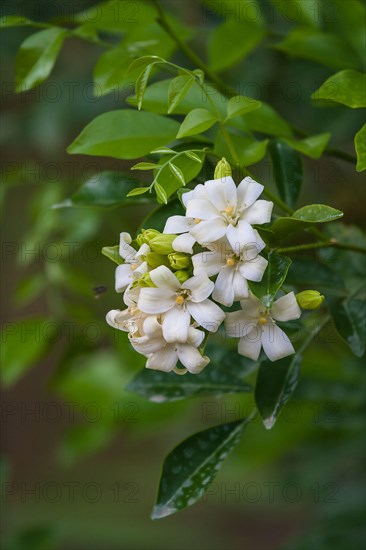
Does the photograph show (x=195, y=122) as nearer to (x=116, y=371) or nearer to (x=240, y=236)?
(x=240, y=236)

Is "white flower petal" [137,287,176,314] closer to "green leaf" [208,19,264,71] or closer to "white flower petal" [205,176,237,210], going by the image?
"white flower petal" [205,176,237,210]

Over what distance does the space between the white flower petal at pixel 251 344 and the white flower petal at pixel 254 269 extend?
2.2 inches

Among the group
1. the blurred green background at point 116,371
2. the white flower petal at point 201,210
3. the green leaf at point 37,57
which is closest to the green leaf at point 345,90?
the white flower petal at point 201,210

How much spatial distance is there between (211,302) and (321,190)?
95 centimetres

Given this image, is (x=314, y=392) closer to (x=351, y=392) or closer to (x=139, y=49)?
(x=351, y=392)

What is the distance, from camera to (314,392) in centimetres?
103

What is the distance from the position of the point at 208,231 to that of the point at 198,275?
0.03m

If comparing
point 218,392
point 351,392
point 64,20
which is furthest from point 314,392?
point 64,20

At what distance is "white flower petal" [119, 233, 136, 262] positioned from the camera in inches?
20.7

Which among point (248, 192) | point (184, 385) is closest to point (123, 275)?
point (248, 192)

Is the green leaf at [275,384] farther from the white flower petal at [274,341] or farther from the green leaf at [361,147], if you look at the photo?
the green leaf at [361,147]

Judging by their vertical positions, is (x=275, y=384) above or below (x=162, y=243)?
below

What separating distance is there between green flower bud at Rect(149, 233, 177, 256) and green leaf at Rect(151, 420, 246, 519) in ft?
0.66

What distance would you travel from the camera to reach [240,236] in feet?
1.55
